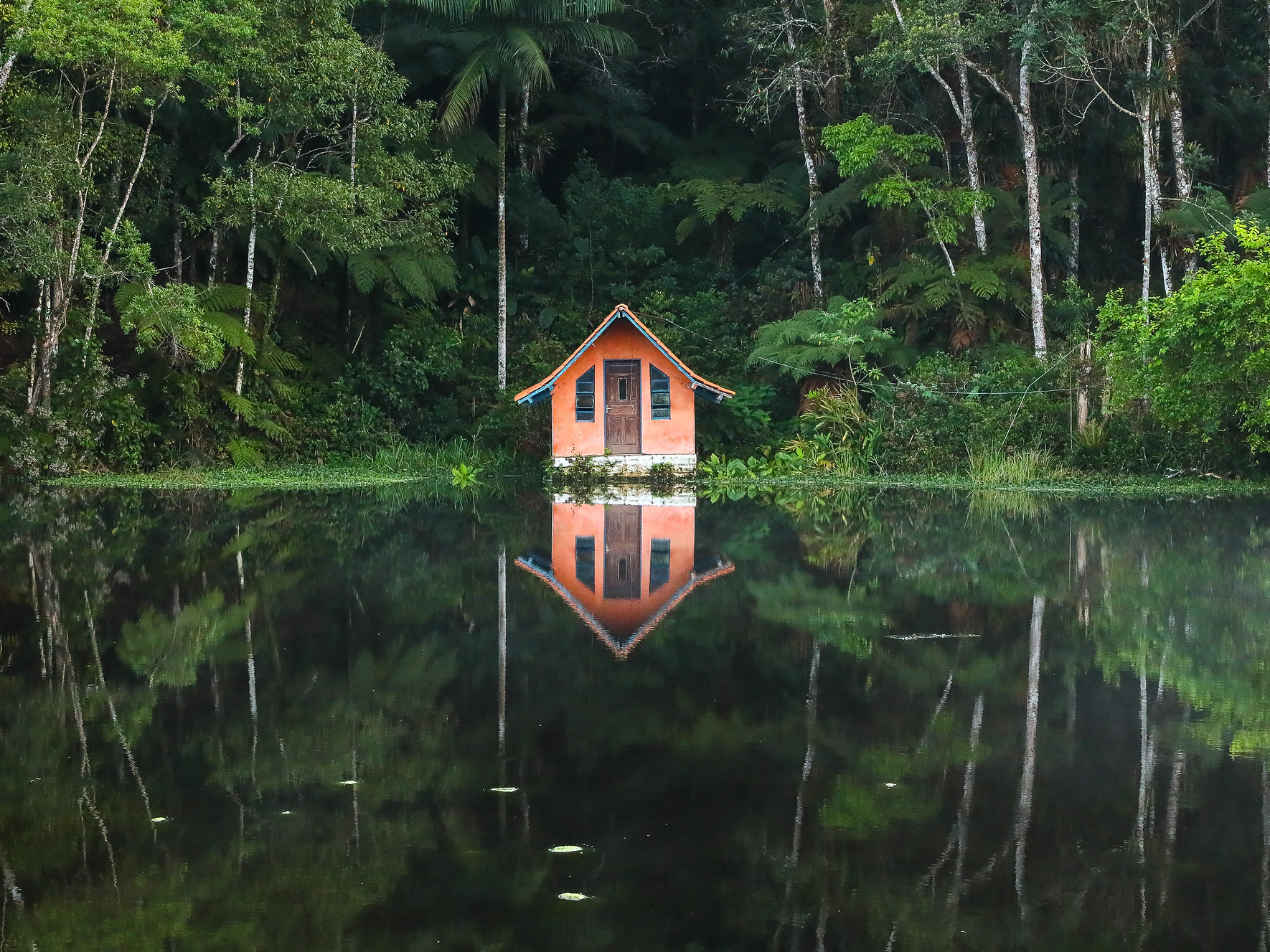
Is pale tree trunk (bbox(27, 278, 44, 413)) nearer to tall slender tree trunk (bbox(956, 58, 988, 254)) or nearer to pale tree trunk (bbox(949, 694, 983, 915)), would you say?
tall slender tree trunk (bbox(956, 58, 988, 254))

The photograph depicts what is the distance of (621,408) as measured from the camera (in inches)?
973

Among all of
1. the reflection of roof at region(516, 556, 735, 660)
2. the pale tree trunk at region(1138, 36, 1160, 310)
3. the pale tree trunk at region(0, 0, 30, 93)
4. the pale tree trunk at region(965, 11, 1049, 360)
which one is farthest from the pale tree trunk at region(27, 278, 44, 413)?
the pale tree trunk at region(1138, 36, 1160, 310)

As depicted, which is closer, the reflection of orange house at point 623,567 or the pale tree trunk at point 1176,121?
the reflection of orange house at point 623,567

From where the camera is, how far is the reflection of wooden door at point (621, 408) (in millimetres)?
24719

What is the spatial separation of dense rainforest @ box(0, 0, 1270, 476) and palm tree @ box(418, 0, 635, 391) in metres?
0.08

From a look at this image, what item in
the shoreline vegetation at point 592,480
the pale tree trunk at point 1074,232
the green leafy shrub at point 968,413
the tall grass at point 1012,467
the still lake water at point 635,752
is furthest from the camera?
the pale tree trunk at point 1074,232

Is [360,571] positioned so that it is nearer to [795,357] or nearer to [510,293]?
[795,357]

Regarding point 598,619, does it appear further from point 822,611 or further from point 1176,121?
point 1176,121

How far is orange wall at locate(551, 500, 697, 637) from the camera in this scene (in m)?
10.7

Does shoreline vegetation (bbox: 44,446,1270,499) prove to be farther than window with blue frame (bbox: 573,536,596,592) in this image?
Yes

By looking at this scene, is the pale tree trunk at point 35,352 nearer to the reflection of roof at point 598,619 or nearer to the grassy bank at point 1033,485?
the grassy bank at point 1033,485

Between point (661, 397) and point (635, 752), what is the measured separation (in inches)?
711

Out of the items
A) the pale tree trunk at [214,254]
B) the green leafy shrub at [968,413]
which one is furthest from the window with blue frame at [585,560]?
the pale tree trunk at [214,254]

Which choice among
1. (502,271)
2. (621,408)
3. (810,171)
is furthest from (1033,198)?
(502,271)
